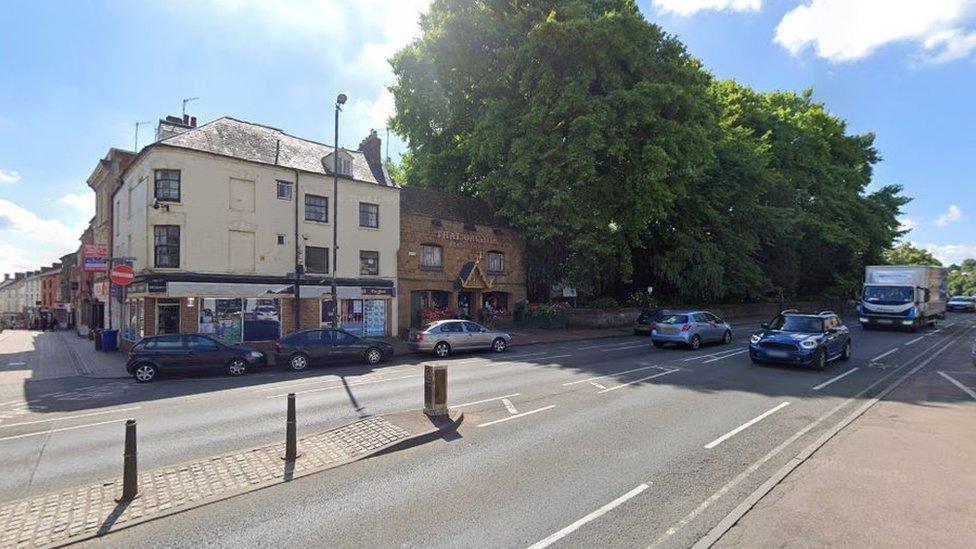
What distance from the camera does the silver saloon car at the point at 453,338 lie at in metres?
19.8

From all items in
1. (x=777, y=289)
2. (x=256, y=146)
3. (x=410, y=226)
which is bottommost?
(x=777, y=289)

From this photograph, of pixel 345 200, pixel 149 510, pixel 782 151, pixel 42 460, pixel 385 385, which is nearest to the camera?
pixel 149 510

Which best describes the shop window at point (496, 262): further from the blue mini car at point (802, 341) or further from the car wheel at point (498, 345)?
the blue mini car at point (802, 341)

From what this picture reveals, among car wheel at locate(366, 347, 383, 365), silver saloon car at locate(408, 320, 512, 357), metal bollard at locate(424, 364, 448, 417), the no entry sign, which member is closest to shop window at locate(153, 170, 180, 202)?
the no entry sign

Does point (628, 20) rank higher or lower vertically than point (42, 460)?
higher

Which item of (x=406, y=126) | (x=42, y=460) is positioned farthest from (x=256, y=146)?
(x=42, y=460)

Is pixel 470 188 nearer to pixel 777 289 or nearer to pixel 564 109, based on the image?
pixel 564 109

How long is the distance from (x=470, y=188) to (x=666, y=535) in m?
31.0

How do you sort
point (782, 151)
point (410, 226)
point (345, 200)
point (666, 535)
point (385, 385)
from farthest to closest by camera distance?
point (782, 151) < point (410, 226) < point (345, 200) < point (385, 385) < point (666, 535)

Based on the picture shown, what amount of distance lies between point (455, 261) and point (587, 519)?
24.7m

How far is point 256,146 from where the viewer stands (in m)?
24.3

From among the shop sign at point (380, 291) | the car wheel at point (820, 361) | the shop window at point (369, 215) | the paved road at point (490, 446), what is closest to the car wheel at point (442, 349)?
the paved road at point (490, 446)

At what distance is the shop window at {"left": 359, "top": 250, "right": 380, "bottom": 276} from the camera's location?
86.2 feet

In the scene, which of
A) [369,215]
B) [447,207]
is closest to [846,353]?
[447,207]
